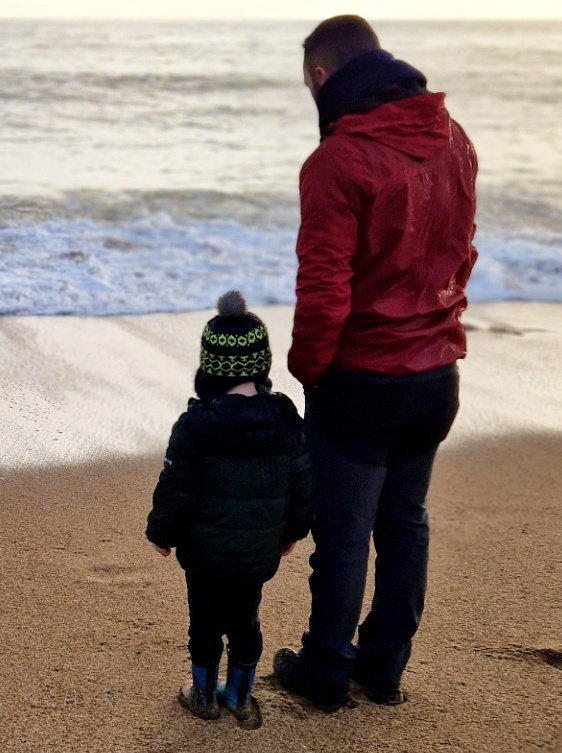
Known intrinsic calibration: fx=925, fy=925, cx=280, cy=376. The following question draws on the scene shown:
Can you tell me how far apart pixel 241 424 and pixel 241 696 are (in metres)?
0.79

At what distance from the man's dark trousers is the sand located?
0.18 metres

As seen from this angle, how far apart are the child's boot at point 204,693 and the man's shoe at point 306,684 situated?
0.23m

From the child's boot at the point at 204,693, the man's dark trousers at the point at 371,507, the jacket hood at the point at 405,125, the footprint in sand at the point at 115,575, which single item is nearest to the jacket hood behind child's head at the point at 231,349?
the man's dark trousers at the point at 371,507

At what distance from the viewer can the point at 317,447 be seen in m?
2.41

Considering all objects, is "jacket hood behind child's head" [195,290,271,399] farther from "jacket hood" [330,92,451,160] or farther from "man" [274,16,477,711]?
"jacket hood" [330,92,451,160]

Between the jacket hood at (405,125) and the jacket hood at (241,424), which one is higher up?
the jacket hood at (405,125)

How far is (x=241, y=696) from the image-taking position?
245cm

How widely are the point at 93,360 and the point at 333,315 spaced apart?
351 centimetres

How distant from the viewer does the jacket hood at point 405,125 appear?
215 centimetres

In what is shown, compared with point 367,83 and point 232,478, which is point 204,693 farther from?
point 367,83

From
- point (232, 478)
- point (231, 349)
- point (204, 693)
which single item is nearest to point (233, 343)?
point (231, 349)

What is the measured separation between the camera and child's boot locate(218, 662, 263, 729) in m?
2.42

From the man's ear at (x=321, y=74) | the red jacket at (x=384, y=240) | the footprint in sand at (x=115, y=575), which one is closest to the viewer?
the red jacket at (x=384, y=240)

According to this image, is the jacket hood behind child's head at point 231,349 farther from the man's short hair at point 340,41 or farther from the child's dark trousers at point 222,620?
the man's short hair at point 340,41
